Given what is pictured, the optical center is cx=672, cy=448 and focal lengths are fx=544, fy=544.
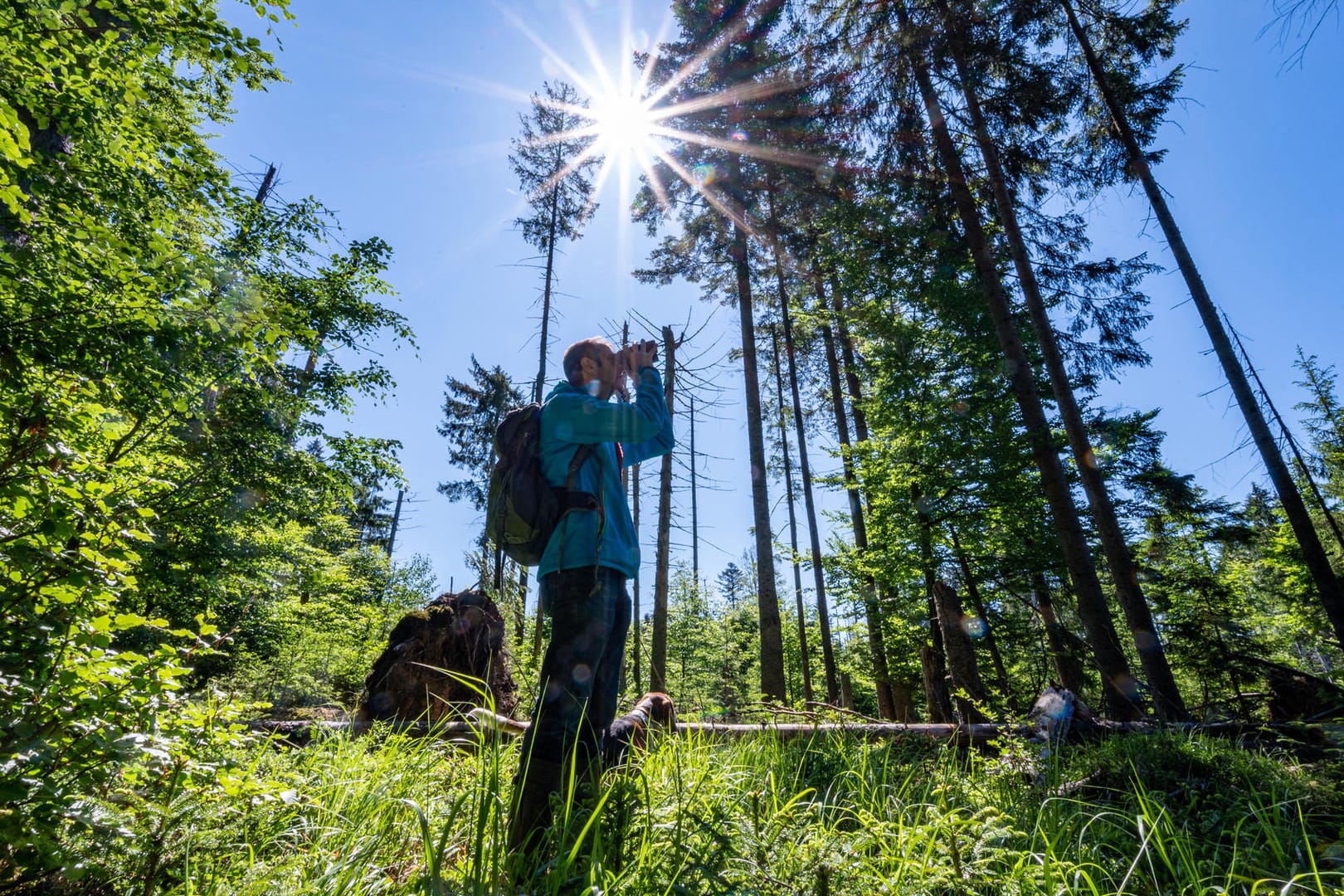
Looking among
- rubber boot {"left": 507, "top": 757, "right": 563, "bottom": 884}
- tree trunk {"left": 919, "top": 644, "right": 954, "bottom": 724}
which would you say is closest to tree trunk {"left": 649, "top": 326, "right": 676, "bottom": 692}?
tree trunk {"left": 919, "top": 644, "right": 954, "bottom": 724}

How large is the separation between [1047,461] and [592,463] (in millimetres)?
7160

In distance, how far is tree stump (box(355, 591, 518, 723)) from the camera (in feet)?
18.4

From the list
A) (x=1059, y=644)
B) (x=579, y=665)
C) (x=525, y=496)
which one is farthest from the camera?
(x=1059, y=644)

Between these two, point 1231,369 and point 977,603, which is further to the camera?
point 977,603

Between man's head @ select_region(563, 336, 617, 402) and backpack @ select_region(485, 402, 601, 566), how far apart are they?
0.33m

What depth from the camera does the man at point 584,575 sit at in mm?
2082

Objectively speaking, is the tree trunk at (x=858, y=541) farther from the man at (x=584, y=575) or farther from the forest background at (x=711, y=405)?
the man at (x=584, y=575)

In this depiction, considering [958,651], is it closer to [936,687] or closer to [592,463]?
[936,687]

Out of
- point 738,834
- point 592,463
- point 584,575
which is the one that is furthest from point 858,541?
point 738,834

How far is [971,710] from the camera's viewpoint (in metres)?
5.83

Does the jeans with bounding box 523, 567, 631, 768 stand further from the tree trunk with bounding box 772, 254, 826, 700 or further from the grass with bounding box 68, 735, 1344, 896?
the tree trunk with bounding box 772, 254, 826, 700

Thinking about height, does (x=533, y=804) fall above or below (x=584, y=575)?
below

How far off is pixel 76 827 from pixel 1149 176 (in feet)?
42.1

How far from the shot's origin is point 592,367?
2863mm
